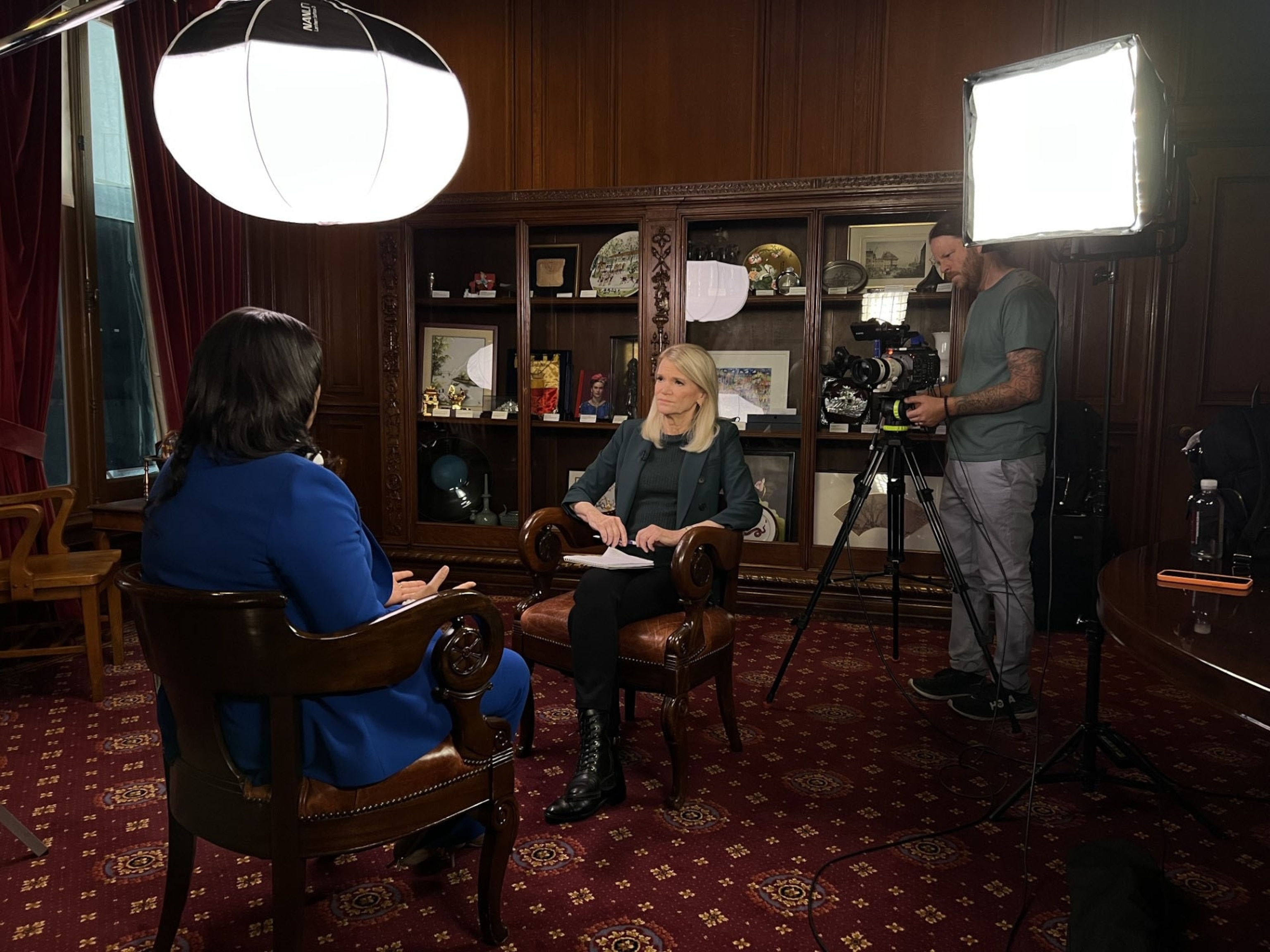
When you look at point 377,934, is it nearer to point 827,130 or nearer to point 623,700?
point 623,700

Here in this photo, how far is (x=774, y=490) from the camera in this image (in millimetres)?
4301

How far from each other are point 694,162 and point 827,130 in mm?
663

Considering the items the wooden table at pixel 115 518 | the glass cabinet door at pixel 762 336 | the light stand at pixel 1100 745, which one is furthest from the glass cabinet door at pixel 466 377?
the light stand at pixel 1100 745

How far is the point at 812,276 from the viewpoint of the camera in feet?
13.4

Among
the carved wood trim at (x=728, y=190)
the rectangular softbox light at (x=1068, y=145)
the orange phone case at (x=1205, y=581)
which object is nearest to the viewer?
the orange phone case at (x=1205, y=581)

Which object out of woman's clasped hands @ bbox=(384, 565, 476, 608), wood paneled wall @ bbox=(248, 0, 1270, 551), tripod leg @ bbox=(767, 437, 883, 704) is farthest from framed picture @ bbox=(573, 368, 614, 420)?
woman's clasped hands @ bbox=(384, 565, 476, 608)

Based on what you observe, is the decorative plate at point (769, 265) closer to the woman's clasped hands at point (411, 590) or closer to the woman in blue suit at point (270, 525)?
the woman's clasped hands at point (411, 590)

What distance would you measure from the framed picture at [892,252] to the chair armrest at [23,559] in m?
3.45

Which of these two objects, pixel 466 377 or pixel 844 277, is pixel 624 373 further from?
pixel 844 277

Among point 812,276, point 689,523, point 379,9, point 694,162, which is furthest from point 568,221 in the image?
point 689,523

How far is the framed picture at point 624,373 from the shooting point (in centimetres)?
443

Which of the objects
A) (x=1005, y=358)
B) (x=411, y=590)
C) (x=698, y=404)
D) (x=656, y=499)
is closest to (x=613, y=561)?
(x=656, y=499)

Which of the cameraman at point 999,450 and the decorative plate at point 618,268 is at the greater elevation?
the decorative plate at point 618,268

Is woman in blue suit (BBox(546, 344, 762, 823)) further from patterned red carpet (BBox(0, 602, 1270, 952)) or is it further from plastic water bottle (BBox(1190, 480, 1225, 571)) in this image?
plastic water bottle (BBox(1190, 480, 1225, 571))
